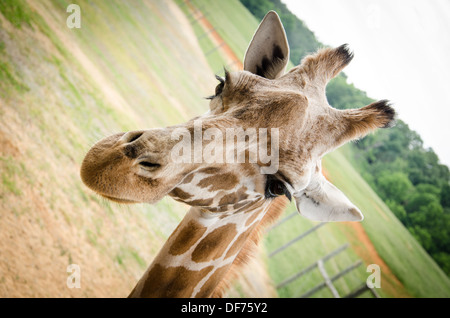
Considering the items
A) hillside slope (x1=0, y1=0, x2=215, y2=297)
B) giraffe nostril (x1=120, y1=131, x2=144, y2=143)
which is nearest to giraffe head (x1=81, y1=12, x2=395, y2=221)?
giraffe nostril (x1=120, y1=131, x2=144, y2=143)

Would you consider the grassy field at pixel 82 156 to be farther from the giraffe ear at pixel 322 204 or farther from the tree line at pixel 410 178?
the giraffe ear at pixel 322 204

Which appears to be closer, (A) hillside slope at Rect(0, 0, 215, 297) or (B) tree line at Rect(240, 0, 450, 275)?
(A) hillside slope at Rect(0, 0, 215, 297)

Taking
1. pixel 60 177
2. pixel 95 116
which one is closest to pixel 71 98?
pixel 95 116

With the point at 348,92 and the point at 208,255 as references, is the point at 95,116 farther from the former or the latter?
the point at 348,92

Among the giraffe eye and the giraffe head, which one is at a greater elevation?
the giraffe head

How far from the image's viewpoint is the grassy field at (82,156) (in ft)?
14.1

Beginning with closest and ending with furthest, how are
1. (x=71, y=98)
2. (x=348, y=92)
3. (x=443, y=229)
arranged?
(x=71, y=98), (x=348, y=92), (x=443, y=229)

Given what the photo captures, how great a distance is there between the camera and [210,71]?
18.1m

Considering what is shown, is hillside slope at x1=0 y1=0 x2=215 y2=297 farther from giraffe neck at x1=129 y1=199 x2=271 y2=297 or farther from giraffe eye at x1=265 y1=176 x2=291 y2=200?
giraffe eye at x1=265 y1=176 x2=291 y2=200

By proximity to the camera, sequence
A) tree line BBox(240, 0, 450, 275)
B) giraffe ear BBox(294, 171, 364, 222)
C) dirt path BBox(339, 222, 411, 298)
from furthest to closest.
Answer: tree line BBox(240, 0, 450, 275) → dirt path BBox(339, 222, 411, 298) → giraffe ear BBox(294, 171, 364, 222)

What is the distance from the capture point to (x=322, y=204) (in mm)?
2279

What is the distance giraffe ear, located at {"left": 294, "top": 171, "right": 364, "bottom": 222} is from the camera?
226 cm
